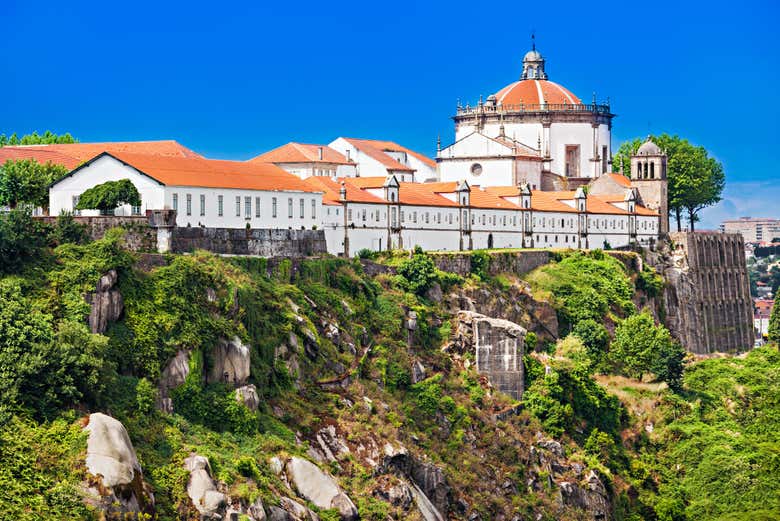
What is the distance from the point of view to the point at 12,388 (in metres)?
43.5

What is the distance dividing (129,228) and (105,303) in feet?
29.2

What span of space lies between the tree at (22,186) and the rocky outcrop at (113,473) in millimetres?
24976

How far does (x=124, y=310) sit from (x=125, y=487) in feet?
38.2

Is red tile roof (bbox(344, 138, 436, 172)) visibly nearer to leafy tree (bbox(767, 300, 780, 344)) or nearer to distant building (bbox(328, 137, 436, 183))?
distant building (bbox(328, 137, 436, 183))

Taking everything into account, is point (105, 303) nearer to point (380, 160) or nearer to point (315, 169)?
point (315, 169)

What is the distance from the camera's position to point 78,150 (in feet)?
269

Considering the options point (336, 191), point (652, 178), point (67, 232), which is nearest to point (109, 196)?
point (67, 232)

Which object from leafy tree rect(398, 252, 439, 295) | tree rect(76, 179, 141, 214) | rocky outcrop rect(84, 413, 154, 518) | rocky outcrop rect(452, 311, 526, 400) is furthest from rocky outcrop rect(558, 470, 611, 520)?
rocky outcrop rect(84, 413, 154, 518)

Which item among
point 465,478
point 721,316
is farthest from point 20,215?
point 721,316

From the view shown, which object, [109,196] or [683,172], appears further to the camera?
[683,172]

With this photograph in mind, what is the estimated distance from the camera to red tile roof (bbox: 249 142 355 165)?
325ft

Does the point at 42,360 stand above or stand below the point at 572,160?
below

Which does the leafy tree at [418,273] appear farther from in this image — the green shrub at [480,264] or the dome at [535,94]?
the dome at [535,94]

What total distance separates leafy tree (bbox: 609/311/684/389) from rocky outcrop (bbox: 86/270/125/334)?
41189 millimetres
